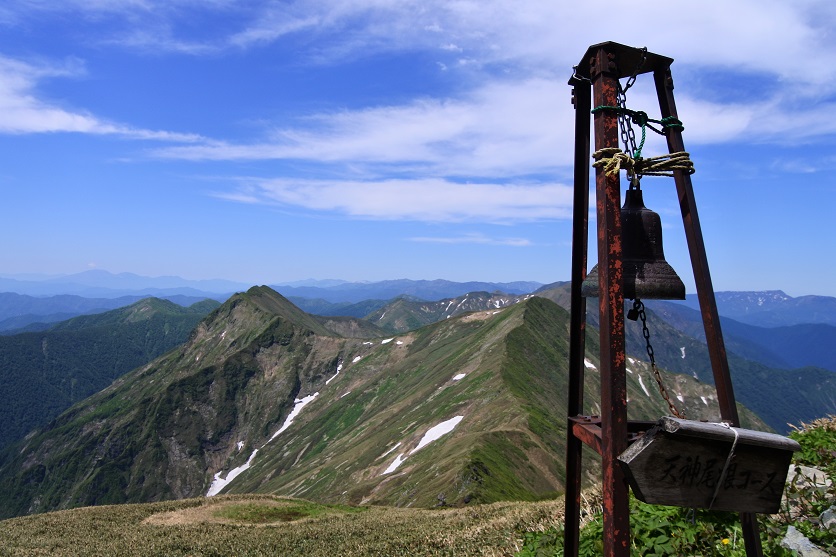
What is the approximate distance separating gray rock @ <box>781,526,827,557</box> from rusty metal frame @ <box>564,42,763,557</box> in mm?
2098

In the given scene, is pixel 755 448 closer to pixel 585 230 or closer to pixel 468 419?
pixel 585 230

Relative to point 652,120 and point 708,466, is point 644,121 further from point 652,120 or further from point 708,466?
point 708,466

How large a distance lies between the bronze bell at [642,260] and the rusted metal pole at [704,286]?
273mm

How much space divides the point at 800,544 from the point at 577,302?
449 centimetres

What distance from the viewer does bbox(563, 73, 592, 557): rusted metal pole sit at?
6.96 meters

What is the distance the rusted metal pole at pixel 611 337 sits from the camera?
484 cm

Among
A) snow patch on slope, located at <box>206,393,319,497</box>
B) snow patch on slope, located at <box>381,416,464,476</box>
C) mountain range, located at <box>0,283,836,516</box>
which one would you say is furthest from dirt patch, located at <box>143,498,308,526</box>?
snow patch on slope, located at <box>206,393,319,497</box>

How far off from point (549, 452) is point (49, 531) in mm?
44862

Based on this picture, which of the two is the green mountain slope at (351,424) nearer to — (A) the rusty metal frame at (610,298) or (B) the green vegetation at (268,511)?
(B) the green vegetation at (268,511)

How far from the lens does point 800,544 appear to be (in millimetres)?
7285

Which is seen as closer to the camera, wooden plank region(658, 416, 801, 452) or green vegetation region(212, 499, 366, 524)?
wooden plank region(658, 416, 801, 452)

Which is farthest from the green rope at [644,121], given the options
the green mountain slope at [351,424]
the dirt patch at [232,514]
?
the green mountain slope at [351,424]

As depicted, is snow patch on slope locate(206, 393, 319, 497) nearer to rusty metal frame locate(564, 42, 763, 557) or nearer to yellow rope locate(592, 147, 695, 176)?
rusty metal frame locate(564, 42, 763, 557)

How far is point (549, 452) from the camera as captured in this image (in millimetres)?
56188
